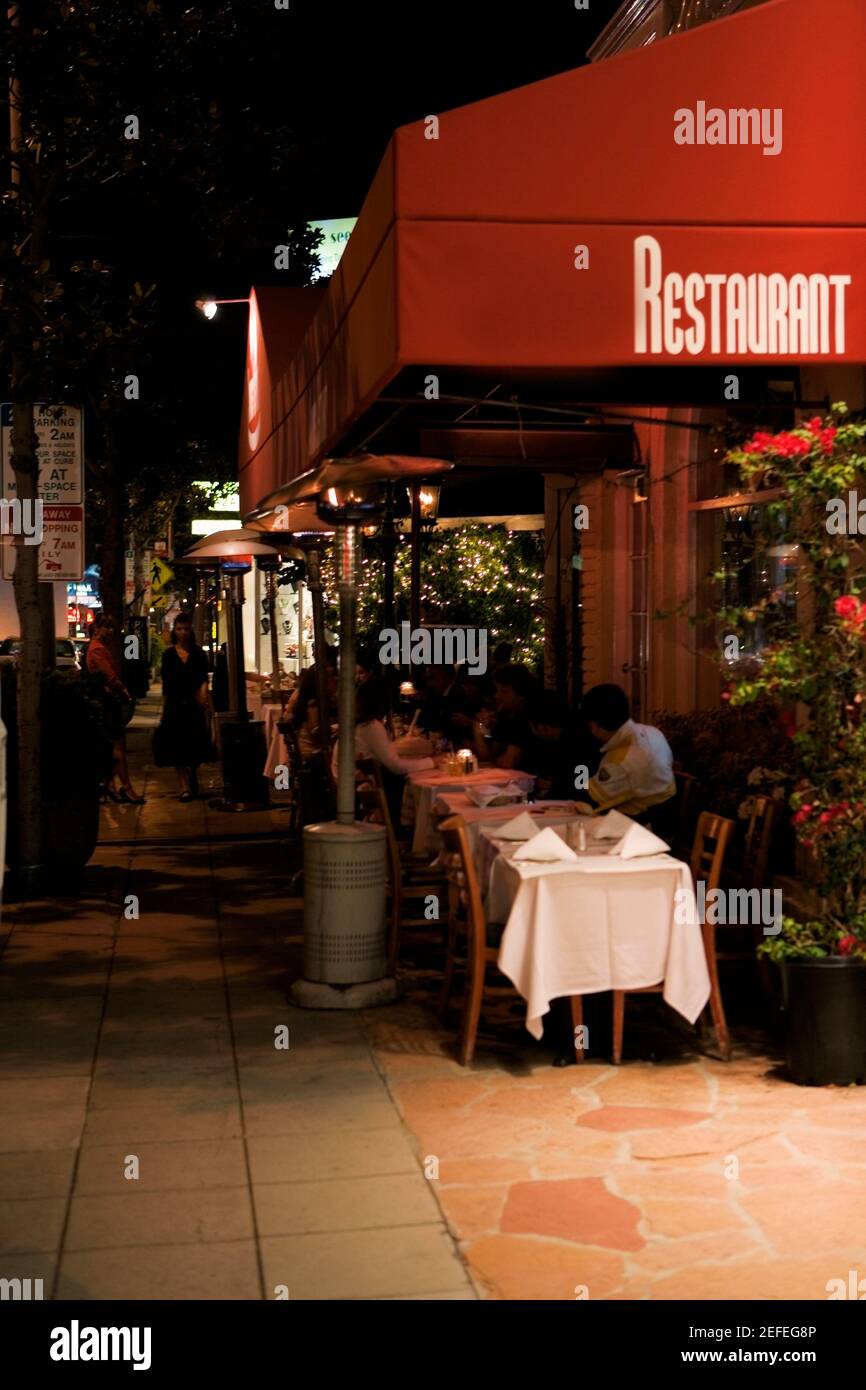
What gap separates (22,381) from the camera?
1132cm

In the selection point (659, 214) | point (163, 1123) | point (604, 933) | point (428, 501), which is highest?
point (659, 214)

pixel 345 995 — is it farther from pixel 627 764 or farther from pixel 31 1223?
pixel 31 1223

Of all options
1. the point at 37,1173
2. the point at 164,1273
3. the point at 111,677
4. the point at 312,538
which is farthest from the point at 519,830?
the point at 111,677

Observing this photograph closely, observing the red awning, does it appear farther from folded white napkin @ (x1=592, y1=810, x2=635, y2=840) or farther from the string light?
the string light

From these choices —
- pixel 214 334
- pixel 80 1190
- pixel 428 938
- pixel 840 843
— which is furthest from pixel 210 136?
pixel 214 334

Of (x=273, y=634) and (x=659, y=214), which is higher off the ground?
(x=659, y=214)

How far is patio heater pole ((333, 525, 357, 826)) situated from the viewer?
8.02 metres

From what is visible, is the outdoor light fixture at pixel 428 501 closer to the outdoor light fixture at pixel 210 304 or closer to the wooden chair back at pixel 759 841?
the outdoor light fixture at pixel 210 304

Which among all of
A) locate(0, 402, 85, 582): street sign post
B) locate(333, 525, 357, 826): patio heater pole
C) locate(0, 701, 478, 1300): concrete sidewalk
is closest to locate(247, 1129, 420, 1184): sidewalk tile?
locate(0, 701, 478, 1300): concrete sidewalk

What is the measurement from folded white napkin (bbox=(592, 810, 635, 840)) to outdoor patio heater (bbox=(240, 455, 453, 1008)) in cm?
119

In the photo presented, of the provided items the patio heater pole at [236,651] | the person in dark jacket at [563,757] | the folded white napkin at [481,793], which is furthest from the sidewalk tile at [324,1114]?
the patio heater pole at [236,651]

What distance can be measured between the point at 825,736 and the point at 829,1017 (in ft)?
3.82

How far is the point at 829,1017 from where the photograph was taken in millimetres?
6551

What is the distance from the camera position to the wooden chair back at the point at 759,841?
25.2 feet
